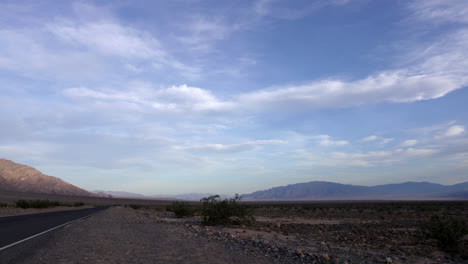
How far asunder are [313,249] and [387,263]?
273 cm

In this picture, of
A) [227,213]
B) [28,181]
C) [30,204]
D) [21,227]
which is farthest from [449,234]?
[28,181]

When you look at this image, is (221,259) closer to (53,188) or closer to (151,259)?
(151,259)

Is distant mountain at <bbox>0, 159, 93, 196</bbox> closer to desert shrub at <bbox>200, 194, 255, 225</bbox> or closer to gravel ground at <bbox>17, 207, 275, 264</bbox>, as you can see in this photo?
desert shrub at <bbox>200, 194, 255, 225</bbox>

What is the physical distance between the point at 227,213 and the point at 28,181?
16557 cm

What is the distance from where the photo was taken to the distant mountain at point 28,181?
147250mm

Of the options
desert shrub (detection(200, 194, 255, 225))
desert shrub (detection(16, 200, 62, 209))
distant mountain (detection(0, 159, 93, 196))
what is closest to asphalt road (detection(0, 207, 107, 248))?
desert shrub (detection(200, 194, 255, 225))

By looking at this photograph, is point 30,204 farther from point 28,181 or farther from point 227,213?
point 28,181

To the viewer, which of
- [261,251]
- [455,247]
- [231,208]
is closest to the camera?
[261,251]

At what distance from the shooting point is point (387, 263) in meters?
8.95

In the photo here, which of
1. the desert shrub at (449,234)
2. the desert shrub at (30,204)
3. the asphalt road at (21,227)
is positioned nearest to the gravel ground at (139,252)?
the asphalt road at (21,227)

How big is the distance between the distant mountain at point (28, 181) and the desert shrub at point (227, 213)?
147926 mm

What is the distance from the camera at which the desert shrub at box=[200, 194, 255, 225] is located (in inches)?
821

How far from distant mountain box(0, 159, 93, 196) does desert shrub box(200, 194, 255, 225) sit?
147926 millimetres

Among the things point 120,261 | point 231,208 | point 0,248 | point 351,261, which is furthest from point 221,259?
point 231,208
